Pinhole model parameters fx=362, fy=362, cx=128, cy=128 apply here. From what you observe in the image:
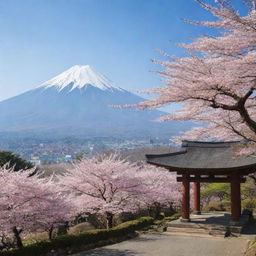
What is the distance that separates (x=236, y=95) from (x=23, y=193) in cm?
678

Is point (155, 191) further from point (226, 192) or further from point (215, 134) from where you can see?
point (226, 192)

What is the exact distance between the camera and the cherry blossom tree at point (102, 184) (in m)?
15.1

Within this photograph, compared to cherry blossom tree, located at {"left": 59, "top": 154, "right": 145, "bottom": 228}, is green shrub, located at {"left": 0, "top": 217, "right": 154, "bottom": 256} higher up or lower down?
lower down

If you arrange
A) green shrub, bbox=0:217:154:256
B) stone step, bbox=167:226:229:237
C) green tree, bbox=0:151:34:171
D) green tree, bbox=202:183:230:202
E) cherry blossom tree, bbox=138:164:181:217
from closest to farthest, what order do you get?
green shrub, bbox=0:217:154:256 → stone step, bbox=167:226:229:237 → cherry blossom tree, bbox=138:164:181:217 → green tree, bbox=202:183:230:202 → green tree, bbox=0:151:34:171

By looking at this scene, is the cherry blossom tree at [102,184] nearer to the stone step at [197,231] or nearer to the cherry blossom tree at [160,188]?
the stone step at [197,231]

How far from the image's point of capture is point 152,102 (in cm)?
693

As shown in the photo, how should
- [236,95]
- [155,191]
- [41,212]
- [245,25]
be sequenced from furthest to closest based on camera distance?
[155,191] → [41,212] → [236,95] → [245,25]

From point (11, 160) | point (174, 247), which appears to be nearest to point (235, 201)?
point (174, 247)

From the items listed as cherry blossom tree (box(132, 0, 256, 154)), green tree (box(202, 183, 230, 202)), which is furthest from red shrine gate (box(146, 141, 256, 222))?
green tree (box(202, 183, 230, 202))

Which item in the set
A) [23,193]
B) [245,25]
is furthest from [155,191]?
[245,25]

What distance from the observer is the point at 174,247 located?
11.5m

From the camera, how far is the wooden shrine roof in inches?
555

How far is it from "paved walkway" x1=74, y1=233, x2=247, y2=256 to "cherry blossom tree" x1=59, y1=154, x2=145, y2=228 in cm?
242

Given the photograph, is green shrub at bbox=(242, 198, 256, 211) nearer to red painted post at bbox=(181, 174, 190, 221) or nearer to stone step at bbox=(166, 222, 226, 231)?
red painted post at bbox=(181, 174, 190, 221)
